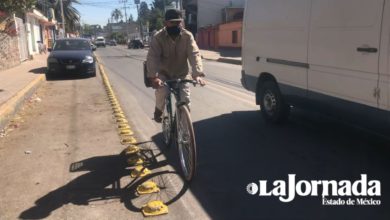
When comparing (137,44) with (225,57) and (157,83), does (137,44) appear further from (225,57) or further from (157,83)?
(157,83)

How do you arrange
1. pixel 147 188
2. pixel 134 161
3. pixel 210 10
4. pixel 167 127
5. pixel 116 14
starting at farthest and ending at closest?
pixel 116 14, pixel 210 10, pixel 167 127, pixel 134 161, pixel 147 188

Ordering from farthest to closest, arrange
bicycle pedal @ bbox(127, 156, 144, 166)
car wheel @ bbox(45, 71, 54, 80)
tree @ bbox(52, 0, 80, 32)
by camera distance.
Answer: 1. tree @ bbox(52, 0, 80, 32)
2. car wheel @ bbox(45, 71, 54, 80)
3. bicycle pedal @ bbox(127, 156, 144, 166)

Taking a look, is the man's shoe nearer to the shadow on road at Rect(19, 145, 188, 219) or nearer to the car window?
the shadow on road at Rect(19, 145, 188, 219)

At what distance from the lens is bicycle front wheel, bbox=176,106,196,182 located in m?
4.65

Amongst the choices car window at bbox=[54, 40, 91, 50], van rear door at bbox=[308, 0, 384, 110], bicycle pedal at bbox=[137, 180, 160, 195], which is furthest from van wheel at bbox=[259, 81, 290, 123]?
car window at bbox=[54, 40, 91, 50]

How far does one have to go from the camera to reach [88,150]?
247 inches

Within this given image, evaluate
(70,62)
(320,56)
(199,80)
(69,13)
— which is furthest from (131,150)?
(69,13)

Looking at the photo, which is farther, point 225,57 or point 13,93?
point 225,57

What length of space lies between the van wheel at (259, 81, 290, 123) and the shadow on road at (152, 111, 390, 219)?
0.53 ft

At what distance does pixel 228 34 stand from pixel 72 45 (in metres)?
28.0

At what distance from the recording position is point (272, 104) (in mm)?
7324

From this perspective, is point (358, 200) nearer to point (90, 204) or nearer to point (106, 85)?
point (90, 204)

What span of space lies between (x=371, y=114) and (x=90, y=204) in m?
3.13

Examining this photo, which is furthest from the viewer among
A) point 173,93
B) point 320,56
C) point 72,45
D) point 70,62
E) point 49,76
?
point 72,45
